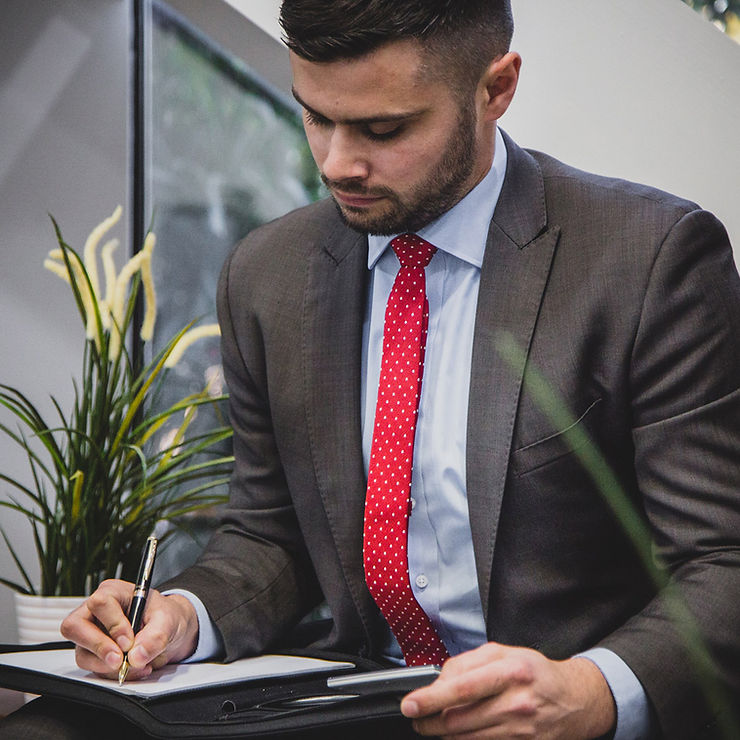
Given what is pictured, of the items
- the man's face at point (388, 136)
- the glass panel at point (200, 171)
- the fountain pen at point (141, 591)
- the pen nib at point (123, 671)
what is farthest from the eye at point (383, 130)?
the glass panel at point (200, 171)

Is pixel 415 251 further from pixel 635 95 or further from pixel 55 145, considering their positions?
pixel 55 145

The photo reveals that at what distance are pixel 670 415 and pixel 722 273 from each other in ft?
0.57

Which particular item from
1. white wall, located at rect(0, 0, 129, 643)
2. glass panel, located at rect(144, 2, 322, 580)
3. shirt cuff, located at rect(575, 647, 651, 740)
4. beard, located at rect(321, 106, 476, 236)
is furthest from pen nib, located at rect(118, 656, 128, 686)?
glass panel, located at rect(144, 2, 322, 580)

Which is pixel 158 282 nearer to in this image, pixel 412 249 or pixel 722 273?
pixel 412 249

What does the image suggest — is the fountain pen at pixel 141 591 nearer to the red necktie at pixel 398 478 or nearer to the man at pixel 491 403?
the man at pixel 491 403

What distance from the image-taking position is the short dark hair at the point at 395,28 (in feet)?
3.34

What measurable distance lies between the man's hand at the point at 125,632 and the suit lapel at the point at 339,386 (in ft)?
0.65

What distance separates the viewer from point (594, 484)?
106 cm

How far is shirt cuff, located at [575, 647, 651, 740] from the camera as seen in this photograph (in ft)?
2.84

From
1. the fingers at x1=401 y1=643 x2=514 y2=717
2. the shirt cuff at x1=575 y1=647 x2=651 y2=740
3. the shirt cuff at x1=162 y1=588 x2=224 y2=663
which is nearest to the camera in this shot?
the fingers at x1=401 y1=643 x2=514 y2=717

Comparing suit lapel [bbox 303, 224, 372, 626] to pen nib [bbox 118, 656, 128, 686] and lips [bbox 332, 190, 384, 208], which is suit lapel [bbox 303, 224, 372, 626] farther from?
pen nib [bbox 118, 656, 128, 686]

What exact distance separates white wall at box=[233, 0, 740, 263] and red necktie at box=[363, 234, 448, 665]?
1.74 ft

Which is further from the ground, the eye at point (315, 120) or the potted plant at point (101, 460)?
the eye at point (315, 120)

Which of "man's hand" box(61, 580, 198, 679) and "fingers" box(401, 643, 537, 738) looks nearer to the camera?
"fingers" box(401, 643, 537, 738)
